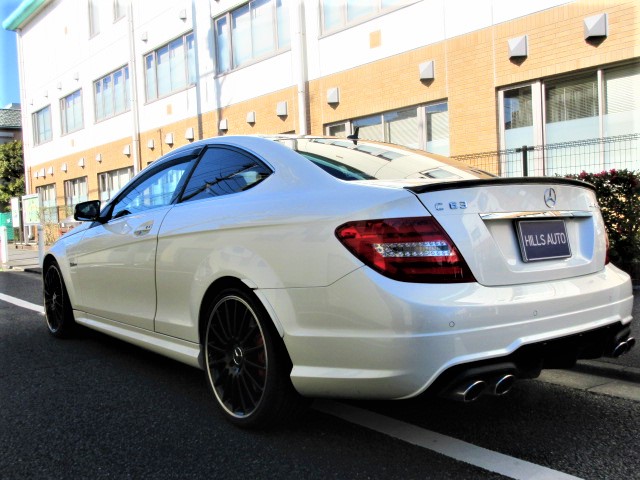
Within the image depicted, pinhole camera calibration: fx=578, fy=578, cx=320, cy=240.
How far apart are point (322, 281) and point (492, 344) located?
786 mm

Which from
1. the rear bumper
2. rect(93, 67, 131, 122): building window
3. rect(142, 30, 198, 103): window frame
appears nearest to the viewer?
the rear bumper

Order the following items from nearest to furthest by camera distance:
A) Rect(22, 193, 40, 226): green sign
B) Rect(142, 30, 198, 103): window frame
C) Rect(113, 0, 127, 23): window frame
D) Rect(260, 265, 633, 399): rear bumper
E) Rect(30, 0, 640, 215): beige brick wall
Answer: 1. Rect(260, 265, 633, 399): rear bumper
2. Rect(30, 0, 640, 215): beige brick wall
3. Rect(142, 30, 198, 103): window frame
4. Rect(113, 0, 127, 23): window frame
5. Rect(22, 193, 40, 226): green sign

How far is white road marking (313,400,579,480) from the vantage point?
2607 millimetres

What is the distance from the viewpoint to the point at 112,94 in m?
21.6

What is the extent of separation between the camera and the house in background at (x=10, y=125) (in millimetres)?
38156

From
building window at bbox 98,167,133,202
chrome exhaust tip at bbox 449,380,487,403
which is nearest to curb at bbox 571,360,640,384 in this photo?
chrome exhaust tip at bbox 449,380,487,403

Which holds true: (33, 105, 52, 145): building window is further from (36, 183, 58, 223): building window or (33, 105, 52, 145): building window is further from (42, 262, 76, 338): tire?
(42, 262, 76, 338): tire

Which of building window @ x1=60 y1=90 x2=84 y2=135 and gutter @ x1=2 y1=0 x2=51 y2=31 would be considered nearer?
building window @ x1=60 y1=90 x2=84 y2=135

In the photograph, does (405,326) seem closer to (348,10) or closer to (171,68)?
(348,10)

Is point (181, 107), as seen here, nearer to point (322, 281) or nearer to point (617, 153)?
point (617, 153)

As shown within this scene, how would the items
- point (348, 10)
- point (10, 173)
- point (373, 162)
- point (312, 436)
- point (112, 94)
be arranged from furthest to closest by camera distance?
point (10, 173) < point (112, 94) < point (348, 10) < point (373, 162) < point (312, 436)

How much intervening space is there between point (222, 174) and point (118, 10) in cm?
1969

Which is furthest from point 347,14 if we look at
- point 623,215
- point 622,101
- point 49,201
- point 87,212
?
point 49,201

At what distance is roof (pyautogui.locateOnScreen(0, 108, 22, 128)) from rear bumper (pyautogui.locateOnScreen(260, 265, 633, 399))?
136 ft
